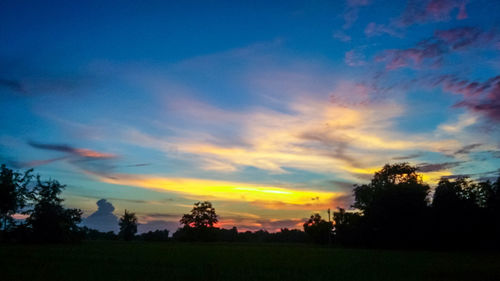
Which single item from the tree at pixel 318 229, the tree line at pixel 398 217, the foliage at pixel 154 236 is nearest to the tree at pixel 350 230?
the tree line at pixel 398 217

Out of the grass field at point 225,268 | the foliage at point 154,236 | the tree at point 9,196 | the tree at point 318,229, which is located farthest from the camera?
the foliage at point 154,236

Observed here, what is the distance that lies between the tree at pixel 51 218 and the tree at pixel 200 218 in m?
48.8

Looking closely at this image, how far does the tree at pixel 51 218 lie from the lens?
56.4 meters

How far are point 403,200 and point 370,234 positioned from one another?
32.5 feet

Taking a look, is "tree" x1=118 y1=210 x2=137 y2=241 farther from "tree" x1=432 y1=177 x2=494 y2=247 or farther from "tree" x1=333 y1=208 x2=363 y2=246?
"tree" x1=432 y1=177 x2=494 y2=247

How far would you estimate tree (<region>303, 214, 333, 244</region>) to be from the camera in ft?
312

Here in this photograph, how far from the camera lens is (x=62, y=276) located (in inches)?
527

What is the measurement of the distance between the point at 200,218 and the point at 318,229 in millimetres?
37557

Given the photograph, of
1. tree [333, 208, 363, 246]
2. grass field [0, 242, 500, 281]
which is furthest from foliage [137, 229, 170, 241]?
grass field [0, 242, 500, 281]

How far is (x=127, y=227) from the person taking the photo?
106 m

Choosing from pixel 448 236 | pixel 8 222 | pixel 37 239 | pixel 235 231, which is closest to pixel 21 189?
pixel 8 222

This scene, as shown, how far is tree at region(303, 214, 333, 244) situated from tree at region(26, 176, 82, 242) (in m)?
62.3

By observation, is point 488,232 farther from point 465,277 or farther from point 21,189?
point 21,189

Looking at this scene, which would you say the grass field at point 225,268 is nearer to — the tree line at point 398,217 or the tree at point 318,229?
the tree line at point 398,217
